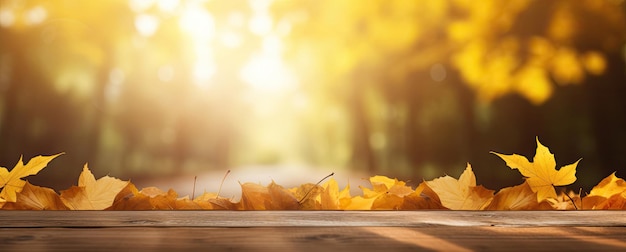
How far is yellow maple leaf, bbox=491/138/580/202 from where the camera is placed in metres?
1.13

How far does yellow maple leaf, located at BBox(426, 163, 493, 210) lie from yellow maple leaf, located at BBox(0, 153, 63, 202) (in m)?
0.85

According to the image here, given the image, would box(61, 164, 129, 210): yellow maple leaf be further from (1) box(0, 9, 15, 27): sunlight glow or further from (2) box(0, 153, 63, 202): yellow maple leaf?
(1) box(0, 9, 15, 27): sunlight glow

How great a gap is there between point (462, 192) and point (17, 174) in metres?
1.02

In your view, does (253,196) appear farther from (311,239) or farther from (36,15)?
(36,15)

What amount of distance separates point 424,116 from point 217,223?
10284mm

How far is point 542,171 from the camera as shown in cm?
115

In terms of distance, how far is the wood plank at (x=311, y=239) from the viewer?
2.34ft

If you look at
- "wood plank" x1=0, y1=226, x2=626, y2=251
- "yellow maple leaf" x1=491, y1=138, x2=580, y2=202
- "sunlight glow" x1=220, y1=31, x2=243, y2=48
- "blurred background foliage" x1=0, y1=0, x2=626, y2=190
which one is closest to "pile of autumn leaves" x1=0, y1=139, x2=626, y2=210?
"yellow maple leaf" x1=491, y1=138, x2=580, y2=202

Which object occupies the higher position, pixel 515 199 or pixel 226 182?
pixel 515 199

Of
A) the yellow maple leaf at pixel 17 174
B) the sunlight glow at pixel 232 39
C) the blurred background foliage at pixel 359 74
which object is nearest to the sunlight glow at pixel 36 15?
the blurred background foliage at pixel 359 74

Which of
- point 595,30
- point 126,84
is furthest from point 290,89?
point 595,30

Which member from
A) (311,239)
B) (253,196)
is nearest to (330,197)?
(253,196)

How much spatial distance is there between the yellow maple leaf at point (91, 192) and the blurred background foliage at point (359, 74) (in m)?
4.00

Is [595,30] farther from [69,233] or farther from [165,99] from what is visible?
[165,99]
